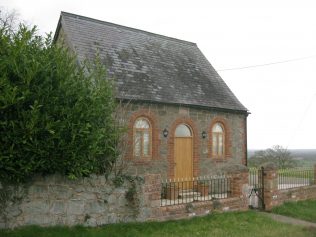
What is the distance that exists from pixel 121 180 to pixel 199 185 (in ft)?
18.7

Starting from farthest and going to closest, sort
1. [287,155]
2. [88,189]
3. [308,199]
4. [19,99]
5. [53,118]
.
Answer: [287,155]
[308,199]
[88,189]
[53,118]
[19,99]

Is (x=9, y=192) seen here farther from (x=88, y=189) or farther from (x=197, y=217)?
(x=197, y=217)

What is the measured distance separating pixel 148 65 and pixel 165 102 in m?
2.31

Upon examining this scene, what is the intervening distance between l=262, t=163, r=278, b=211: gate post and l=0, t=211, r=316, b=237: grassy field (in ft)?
5.19

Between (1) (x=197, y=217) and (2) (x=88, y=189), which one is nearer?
(2) (x=88, y=189)

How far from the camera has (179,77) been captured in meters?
16.1

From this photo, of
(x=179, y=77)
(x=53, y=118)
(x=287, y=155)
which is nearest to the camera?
(x=53, y=118)

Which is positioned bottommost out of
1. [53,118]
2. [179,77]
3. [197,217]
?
[197,217]

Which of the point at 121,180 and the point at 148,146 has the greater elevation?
the point at 148,146

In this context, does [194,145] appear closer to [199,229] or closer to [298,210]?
[298,210]

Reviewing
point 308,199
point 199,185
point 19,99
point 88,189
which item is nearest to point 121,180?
point 88,189

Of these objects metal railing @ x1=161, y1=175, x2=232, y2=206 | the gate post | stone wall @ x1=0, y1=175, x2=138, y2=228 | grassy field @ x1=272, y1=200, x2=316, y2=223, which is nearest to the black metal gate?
the gate post

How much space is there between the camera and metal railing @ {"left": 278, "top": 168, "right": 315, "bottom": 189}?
49.0ft

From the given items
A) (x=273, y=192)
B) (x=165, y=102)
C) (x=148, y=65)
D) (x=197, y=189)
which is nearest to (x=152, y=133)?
(x=165, y=102)
